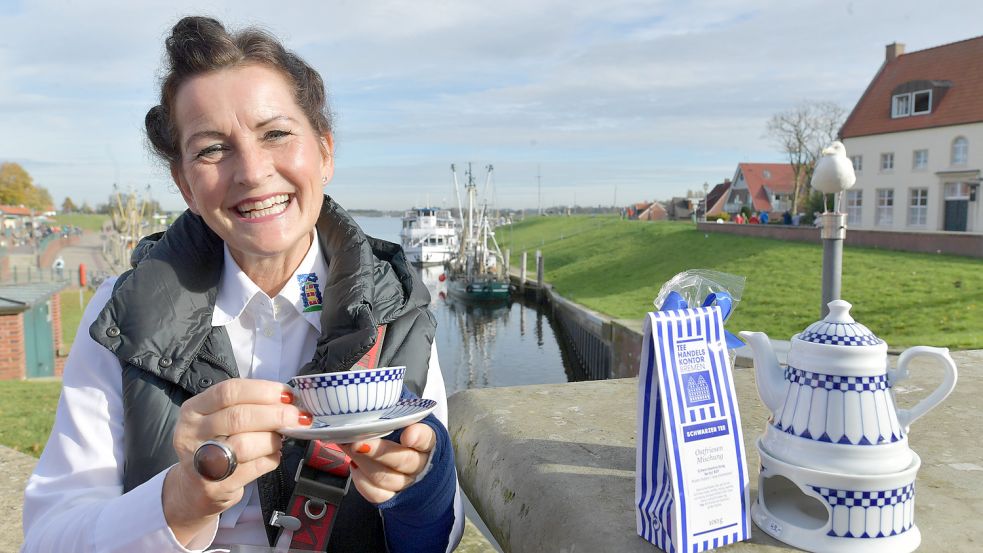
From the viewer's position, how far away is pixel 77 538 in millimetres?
1693

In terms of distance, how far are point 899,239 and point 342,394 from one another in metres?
29.3

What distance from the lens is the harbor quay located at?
2004 mm

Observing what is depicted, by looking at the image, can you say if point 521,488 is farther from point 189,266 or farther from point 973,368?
point 973,368

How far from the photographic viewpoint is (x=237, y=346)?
211cm

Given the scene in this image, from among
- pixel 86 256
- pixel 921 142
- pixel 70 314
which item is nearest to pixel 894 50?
pixel 921 142

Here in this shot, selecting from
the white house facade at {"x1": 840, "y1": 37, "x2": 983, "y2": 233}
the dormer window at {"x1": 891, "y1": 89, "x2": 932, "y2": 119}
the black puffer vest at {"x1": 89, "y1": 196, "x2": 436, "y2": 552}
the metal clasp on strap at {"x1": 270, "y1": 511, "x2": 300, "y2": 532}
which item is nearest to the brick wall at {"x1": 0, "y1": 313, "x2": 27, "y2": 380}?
the black puffer vest at {"x1": 89, "y1": 196, "x2": 436, "y2": 552}

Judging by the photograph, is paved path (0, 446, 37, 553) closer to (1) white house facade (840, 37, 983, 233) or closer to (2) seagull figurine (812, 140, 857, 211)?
(2) seagull figurine (812, 140, 857, 211)

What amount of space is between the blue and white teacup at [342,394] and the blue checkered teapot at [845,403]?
1.12 m

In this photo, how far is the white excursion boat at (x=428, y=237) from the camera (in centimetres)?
5559

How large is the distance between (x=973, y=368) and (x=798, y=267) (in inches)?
914

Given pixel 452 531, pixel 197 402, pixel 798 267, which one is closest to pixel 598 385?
pixel 452 531

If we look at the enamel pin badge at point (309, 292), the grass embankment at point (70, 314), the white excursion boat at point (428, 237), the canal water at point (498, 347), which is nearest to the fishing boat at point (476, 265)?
the canal water at point (498, 347)

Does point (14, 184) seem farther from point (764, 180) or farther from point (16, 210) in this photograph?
point (764, 180)

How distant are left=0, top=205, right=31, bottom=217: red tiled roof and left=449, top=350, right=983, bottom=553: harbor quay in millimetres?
96386
